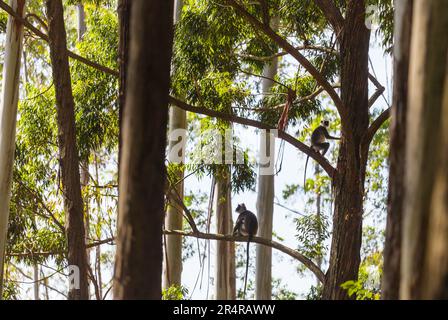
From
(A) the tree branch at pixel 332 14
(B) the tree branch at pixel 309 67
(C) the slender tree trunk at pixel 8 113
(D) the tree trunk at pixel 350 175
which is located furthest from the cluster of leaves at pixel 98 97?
(D) the tree trunk at pixel 350 175

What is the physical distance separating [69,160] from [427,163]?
4.92m

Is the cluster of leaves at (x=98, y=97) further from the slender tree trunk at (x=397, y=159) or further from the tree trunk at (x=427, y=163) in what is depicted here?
the tree trunk at (x=427, y=163)

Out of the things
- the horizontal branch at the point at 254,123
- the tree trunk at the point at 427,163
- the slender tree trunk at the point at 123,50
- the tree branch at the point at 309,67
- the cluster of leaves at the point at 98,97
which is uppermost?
the cluster of leaves at the point at 98,97

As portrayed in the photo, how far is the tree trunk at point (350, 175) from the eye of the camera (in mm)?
7742

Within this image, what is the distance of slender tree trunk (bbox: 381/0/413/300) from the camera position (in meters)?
4.03

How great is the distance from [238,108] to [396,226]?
245 inches

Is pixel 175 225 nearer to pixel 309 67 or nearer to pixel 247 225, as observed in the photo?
pixel 247 225

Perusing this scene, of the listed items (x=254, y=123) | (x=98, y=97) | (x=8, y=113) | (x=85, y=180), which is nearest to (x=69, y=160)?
(x=8, y=113)

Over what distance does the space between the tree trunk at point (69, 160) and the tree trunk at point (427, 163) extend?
4618 millimetres

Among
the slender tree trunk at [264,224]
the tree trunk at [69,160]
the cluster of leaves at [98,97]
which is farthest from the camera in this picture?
the slender tree trunk at [264,224]

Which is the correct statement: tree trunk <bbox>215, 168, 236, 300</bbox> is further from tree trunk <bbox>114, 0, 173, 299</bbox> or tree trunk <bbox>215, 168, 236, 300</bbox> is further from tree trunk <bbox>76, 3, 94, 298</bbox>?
tree trunk <bbox>114, 0, 173, 299</bbox>

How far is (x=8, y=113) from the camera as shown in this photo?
9.30m

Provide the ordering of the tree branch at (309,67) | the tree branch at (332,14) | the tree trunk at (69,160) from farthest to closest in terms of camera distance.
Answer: the tree branch at (332,14), the tree trunk at (69,160), the tree branch at (309,67)
